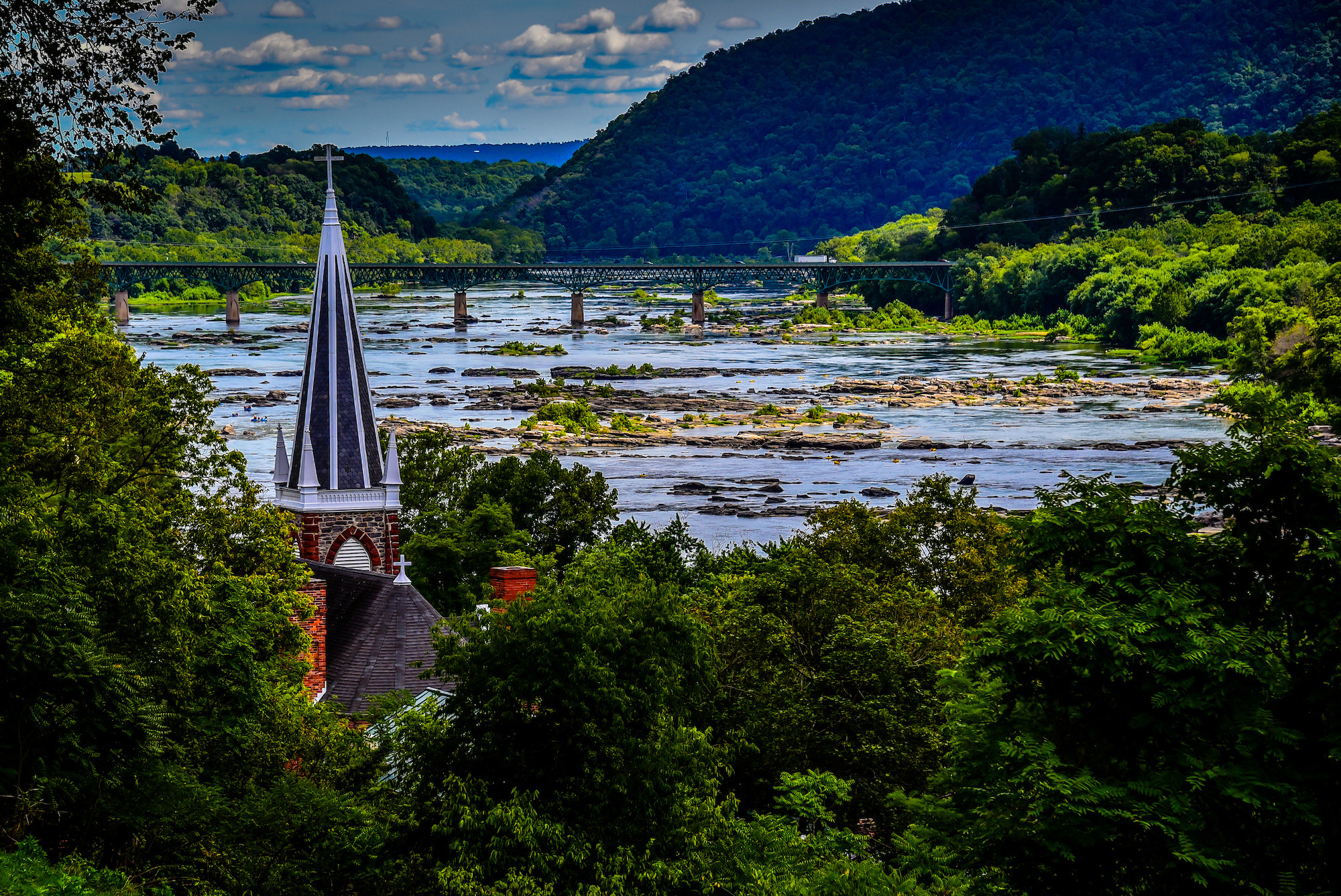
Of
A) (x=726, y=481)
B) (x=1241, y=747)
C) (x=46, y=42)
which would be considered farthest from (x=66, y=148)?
(x=726, y=481)

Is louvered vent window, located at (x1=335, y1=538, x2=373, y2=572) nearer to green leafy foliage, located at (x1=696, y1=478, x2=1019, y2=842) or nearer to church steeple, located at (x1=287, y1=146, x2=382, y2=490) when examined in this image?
church steeple, located at (x1=287, y1=146, x2=382, y2=490)

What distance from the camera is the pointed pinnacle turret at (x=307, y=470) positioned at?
26906mm

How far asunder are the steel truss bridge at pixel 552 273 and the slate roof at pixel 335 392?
12477 centimetres

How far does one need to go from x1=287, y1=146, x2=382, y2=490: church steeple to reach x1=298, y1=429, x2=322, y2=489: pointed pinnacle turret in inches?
5.9

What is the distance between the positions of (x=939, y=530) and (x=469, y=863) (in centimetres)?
2041

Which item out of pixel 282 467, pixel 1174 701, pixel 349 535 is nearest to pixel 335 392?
pixel 282 467

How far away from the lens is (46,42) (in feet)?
53.8

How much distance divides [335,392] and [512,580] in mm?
8038

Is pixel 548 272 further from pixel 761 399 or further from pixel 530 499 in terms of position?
pixel 530 499

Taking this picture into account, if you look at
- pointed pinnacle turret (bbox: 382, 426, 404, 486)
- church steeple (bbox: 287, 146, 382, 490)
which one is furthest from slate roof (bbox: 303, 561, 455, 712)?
church steeple (bbox: 287, 146, 382, 490)

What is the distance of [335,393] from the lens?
28219 millimetres

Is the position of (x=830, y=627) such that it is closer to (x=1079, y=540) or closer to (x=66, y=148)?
(x=1079, y=540)

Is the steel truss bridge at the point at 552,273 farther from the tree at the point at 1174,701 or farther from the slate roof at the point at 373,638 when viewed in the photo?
the tree at the point at 1174,701

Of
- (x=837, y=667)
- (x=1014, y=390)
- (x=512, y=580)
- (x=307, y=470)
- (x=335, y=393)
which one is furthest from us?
(x=1014, y=390)
